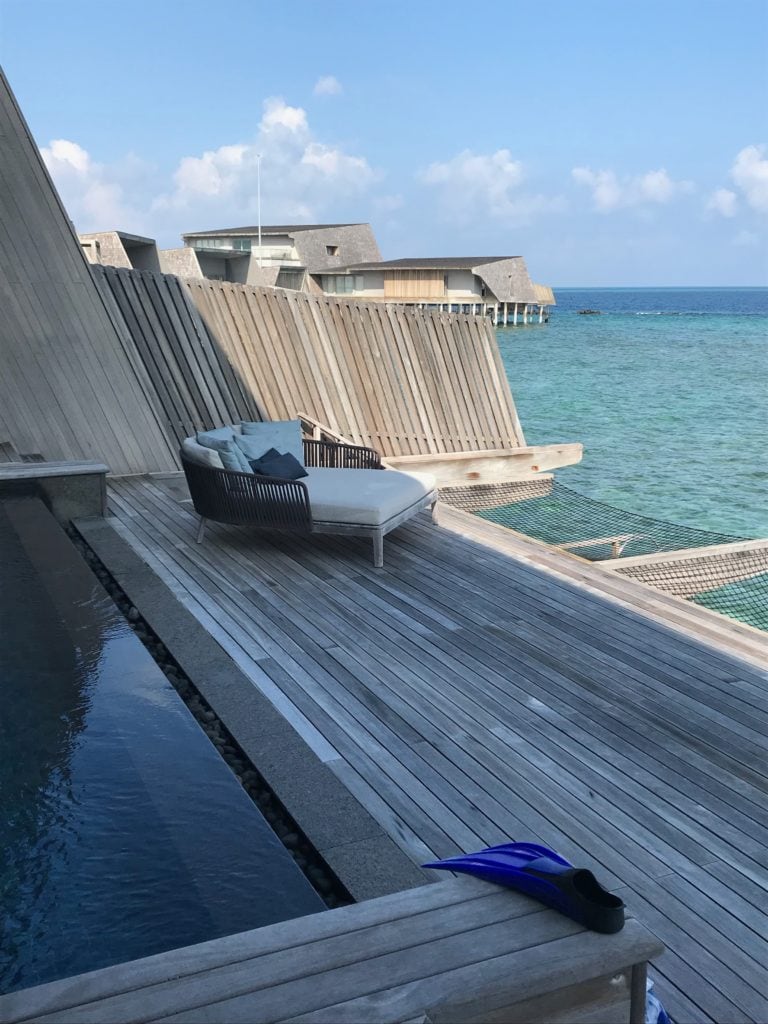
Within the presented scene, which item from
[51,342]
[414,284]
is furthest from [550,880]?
[414,284]

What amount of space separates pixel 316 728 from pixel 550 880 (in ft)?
5.76

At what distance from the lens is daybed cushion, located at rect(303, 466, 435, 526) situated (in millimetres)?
5602

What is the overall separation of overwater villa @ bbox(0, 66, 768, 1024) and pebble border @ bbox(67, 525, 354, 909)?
0.04 feet

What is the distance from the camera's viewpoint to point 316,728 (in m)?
3.47

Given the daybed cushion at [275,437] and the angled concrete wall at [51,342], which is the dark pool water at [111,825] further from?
the angled concrete wall at [51,342]

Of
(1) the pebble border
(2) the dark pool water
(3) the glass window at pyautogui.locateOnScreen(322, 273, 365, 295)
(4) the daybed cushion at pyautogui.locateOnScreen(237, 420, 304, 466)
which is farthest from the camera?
(3) the glass window at pyautogui.locateOnScreen(322, 273, 365, 295)

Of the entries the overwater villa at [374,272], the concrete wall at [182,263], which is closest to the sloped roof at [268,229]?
the overwater villa at [374,272]

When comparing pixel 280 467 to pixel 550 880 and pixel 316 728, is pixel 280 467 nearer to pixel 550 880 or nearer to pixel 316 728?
pixel 316 728

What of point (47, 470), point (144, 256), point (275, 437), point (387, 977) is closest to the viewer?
point (387, 977)

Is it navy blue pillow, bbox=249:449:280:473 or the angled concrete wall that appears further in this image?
the angled concrete wall

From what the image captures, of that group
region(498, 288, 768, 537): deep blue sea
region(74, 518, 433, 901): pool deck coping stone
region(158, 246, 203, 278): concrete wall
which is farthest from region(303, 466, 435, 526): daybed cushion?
region(158, 246, 203, 278): concrete wall

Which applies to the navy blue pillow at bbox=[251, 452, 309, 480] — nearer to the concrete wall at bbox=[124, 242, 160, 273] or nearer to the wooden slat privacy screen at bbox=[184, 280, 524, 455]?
the wooden slat privacy screen at bbox=[184, 280, 524, 455]

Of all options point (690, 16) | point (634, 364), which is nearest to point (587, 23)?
point (690, 16)

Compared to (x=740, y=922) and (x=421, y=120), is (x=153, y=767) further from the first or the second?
(x=421, y=120)
